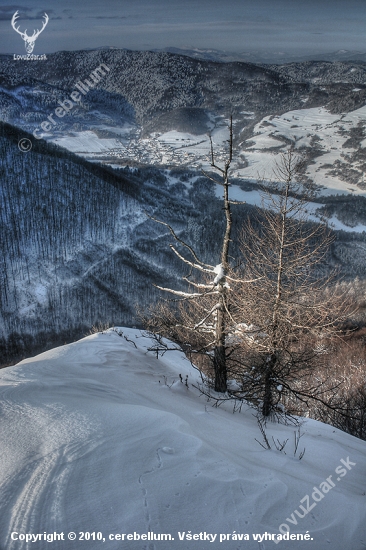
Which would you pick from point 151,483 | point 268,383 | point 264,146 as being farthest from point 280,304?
point 264,146

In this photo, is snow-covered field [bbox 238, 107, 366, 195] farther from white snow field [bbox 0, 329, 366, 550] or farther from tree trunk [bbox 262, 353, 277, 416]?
white snow field [bbox 0, 329, 366, 550]

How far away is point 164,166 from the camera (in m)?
113

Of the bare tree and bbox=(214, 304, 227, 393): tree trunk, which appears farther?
bbox=(214, 304, 227, 393): tree trunk

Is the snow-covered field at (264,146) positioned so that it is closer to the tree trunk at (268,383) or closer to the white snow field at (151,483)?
the tree trunk at (268,383)

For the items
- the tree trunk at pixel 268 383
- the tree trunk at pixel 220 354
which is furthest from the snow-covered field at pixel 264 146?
the tree trunk at pixel 268 383

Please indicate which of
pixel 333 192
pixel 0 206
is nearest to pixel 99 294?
pixel 0 206

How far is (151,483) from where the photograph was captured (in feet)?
10.9

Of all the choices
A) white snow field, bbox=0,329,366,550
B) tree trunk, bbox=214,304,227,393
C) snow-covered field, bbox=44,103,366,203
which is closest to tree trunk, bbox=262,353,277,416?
tree trunk, bbox=214,304,227,393

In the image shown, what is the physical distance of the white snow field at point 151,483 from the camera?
2807mm

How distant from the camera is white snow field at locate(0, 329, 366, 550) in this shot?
2.81 m

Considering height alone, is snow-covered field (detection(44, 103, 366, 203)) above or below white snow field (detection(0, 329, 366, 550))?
above

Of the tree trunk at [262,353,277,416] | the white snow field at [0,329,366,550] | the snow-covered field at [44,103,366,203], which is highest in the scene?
the snow-covered field at [44,103,366,203]

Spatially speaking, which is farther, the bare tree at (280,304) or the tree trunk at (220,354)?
the tree trunk at (220,354)

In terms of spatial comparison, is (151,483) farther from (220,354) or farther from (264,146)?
(264,146)
